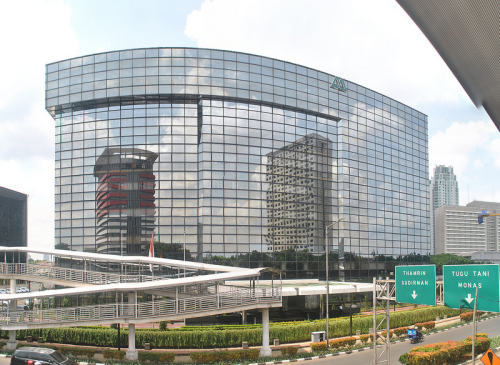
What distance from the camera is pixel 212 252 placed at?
4522cm

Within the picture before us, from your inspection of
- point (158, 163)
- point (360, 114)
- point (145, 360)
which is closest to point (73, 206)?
point (158, 163)

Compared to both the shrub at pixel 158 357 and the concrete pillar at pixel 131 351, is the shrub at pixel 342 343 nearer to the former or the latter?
the shrub at pixel 158 357

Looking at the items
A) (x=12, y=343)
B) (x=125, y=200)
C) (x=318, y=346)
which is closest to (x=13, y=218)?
(x=125, y=200)

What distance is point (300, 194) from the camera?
50.7 meters

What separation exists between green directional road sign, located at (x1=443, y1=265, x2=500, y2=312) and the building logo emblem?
4075 cm

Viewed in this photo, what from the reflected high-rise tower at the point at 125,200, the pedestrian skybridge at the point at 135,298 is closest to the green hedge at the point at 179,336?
the pedestrian skybridge at the point at 135,298

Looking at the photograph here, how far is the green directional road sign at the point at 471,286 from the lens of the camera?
17094 millimetres

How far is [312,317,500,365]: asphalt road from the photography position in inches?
1078

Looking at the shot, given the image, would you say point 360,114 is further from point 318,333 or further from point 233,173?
point 318,333

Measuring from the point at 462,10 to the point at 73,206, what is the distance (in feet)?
165

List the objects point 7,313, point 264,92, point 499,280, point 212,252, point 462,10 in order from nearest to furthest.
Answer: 1. point 462,10
2. point 499,280
3. point 7,313
4. point 212,252
5. point 264,92

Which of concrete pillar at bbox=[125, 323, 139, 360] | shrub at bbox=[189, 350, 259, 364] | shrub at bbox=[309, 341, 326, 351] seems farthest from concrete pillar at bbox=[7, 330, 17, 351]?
shrub at bbox=[309, 341, 326, 351]

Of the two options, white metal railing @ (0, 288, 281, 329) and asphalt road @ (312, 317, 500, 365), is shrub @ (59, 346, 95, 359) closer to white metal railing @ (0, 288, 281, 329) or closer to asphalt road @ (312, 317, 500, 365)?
white metal railing @ (0, 288, 281, 329)

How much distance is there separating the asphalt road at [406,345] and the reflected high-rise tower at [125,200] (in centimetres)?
2697
